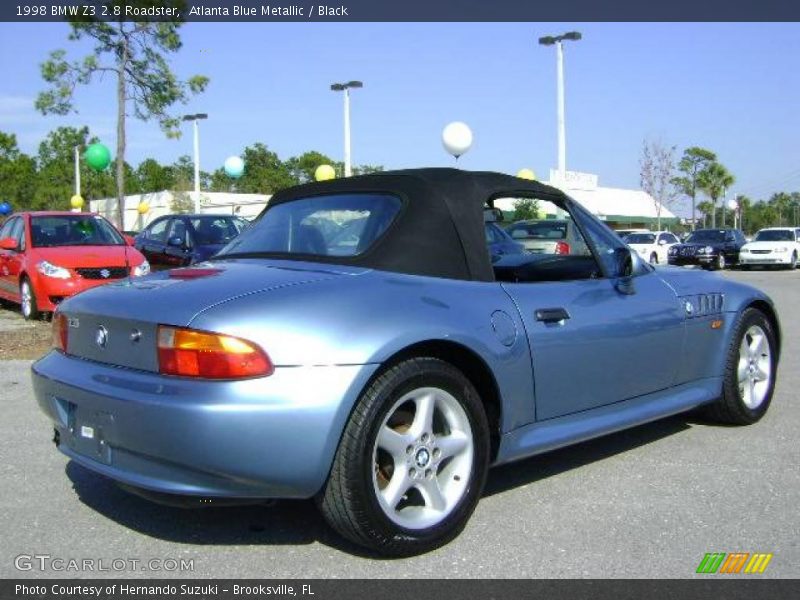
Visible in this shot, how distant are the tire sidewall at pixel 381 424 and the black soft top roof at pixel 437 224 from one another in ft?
1.63

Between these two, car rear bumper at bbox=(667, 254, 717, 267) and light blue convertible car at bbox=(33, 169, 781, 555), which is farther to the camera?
car rear bumper at bbox=(667, 254, 717, 267)

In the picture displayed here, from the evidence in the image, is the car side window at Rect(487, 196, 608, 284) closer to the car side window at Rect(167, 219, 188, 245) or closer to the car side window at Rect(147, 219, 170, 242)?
the car side window at Rect(167, 219, 188, 245)

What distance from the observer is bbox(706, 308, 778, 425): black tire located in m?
4.93

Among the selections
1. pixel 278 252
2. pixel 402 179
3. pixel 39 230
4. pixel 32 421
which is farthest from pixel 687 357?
pixel 39 230

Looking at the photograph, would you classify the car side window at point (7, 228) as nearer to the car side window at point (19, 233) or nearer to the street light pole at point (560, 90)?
the car side window at point (19, 233)

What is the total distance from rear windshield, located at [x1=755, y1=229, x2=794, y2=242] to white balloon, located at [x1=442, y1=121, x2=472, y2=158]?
1372cm

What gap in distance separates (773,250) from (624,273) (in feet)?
86.7

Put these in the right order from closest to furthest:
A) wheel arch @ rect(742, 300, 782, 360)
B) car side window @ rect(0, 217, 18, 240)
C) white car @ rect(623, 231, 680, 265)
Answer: wheel arch @ rect(742, 300, 782, 360) < car side window @ rect(0, 217, 18, 240) < white car @ rect(623, 231, 680, 265)

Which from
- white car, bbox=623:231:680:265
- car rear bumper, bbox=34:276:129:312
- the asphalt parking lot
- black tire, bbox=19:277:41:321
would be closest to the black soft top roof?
the asphalt parking lot

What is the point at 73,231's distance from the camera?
11812 millimetres

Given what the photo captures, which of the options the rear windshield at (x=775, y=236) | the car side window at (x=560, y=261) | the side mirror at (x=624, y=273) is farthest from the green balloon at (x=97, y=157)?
the side mirror at (x=624, y=273)

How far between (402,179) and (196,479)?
1.72 meters

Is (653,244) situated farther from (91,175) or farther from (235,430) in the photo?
(91,175)

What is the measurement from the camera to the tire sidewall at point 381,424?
9.80ft
